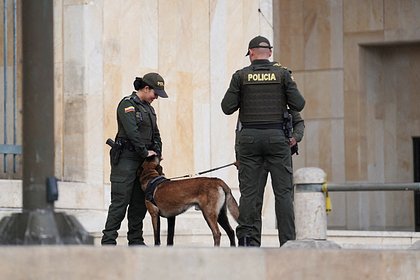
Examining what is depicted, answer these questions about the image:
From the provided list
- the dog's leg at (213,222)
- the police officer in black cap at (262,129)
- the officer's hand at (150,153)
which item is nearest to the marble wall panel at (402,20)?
the dog's leg at (213,222)

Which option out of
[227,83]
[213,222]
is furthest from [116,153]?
[227,83]

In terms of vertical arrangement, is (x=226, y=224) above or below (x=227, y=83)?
below

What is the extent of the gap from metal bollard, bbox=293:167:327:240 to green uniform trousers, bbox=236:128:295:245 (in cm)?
69

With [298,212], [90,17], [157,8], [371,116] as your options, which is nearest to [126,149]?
[298,212]

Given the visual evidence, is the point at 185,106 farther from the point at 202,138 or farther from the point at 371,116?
the point at 371,116

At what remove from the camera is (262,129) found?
1222cm

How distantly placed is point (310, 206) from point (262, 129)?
3.57ft

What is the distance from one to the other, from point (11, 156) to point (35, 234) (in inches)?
335

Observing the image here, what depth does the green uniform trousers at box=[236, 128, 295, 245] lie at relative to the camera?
12.2m

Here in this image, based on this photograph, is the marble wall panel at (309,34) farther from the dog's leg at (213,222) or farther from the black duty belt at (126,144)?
the black duty belt at (126,144)

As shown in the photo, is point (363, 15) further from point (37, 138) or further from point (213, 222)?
point (37, 138)

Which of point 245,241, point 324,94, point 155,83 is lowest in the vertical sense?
point 245,241

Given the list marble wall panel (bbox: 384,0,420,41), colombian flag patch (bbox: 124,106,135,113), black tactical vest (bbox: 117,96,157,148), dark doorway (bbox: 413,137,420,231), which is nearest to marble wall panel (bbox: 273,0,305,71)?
marble wall panel (bbox: 384,0,420,41)

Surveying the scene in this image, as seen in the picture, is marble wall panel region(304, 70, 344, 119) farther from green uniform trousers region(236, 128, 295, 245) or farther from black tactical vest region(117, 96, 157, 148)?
green uniform trousers region(236, 128, 295, 245)
